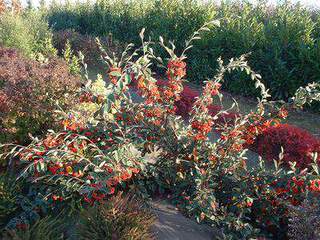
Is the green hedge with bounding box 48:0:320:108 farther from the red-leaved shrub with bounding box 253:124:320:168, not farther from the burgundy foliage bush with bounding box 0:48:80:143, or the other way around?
the burgundy foliage bush with bounding box 0:48:80:143

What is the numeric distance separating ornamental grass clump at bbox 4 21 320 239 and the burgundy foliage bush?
988 millimetres

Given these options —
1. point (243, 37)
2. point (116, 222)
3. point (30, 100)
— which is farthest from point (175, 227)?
point (243, 37)

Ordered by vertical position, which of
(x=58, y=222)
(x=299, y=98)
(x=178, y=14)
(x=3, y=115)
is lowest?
(x=58, y=222)

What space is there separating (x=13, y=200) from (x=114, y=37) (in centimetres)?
981

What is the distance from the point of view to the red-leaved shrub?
4946 mm

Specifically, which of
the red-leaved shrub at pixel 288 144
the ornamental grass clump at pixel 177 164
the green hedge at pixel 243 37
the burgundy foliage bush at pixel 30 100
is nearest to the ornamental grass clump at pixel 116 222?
the ornamental grass clump at pixel 177 164

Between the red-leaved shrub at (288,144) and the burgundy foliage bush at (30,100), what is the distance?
278 cm

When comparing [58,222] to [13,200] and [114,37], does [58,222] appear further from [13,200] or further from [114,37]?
[114,37]

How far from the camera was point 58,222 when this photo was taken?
131 inches

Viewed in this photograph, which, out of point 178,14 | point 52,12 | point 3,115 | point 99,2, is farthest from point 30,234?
point 52,12

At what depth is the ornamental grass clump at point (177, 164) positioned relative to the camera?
3.32m

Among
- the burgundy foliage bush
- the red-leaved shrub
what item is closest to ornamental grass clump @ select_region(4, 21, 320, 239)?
the burgundy foliage bush

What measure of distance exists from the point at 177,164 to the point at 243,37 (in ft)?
16.7

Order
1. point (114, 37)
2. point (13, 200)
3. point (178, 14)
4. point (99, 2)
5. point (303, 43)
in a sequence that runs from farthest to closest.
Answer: point (99, 2), point (114, 37), point (178, 14), point (303, 43), point (13, 200)
